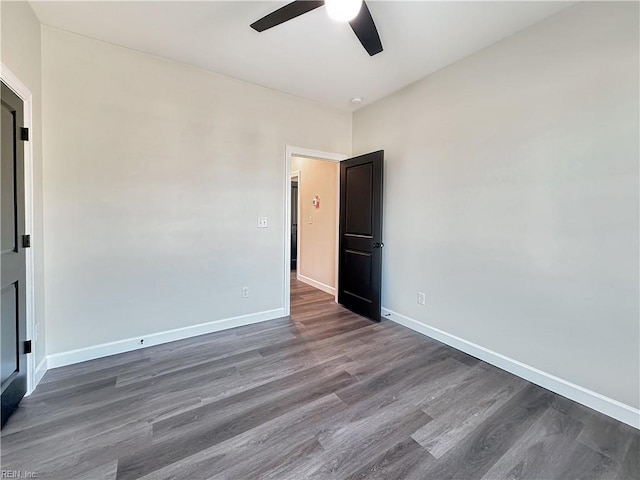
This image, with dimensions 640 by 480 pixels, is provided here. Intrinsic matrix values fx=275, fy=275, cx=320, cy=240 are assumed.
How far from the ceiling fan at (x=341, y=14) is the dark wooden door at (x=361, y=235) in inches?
58.6

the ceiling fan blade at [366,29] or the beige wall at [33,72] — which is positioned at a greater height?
the ceiling fan blade at [366,29]

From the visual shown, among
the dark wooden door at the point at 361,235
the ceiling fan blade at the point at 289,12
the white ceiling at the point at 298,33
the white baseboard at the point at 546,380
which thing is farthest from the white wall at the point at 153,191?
the white baseboard at the point at 546,380

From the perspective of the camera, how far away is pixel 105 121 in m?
2.39

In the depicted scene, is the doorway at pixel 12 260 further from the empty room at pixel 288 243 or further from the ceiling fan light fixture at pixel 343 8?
the ceiling fan light fixture at pixel 343 8

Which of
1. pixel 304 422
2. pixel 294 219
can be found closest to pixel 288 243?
pixel 304 422

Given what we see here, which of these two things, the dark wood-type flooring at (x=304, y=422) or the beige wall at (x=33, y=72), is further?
the beige wall at (x=33, y=72)

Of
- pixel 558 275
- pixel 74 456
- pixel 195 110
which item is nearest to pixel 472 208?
pixel 558 275

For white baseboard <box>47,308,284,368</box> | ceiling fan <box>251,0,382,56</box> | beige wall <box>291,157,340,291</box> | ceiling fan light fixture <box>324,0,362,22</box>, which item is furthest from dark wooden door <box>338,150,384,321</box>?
ceiling fan light fixture <box>324,0,362,22</box>

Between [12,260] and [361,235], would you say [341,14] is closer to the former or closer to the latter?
[361,235]

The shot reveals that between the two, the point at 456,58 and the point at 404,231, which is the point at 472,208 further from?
the point at 456,58

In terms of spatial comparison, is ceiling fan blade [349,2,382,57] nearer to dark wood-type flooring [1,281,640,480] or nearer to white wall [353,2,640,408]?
white wall [353,2,640,408]

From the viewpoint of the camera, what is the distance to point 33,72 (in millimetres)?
2016

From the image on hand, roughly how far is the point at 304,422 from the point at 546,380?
73.1 inches

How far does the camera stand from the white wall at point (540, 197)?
5.81 feet
